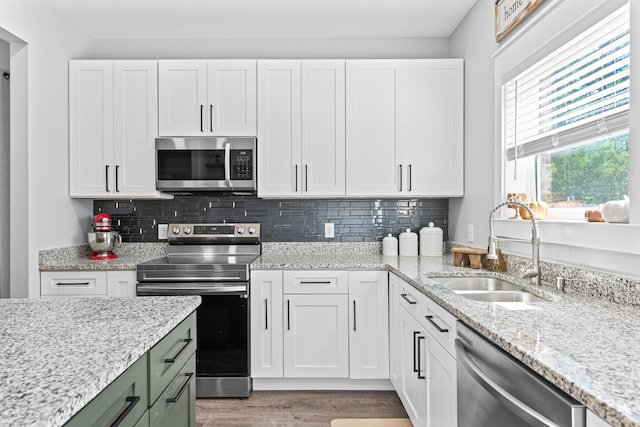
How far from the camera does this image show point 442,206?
3.48m

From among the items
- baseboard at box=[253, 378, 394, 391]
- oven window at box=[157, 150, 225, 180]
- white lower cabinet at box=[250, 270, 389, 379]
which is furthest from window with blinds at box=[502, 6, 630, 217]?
oven window at box=[157, 150, 225, 180]

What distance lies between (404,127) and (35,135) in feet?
8.12

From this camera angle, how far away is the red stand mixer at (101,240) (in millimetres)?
3062

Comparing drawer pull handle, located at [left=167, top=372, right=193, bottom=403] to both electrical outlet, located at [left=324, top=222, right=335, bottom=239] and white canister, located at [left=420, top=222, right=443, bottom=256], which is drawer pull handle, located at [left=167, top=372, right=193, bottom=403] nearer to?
electrical outlet, located at [left=324, top=222, right=335, bottom=239]

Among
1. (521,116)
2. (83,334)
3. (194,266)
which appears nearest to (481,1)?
(521,116)

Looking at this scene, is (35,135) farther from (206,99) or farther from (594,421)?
(594,421)

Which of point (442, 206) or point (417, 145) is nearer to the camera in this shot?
point (417, 145)

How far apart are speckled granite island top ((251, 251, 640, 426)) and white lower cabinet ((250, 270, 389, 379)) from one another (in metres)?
0.86

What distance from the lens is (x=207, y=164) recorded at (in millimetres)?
3092

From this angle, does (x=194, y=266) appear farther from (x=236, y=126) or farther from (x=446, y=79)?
(x=446, y=79)

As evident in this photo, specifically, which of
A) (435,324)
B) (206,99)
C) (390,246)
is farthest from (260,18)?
(435,324)

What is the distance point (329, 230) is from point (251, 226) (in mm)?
618

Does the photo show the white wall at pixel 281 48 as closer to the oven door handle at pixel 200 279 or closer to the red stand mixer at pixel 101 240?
the red stand mixer at pixel 101 240

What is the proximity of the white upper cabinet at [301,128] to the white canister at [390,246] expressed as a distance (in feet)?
1.68
